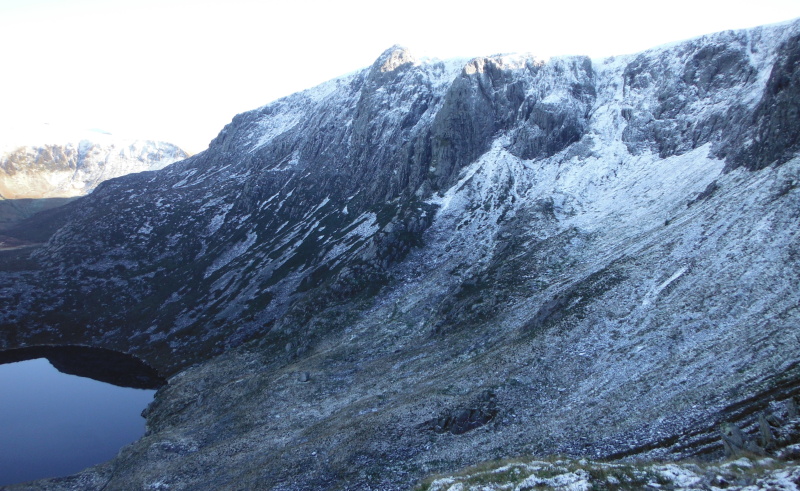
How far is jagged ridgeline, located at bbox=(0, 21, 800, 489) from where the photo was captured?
126 feet

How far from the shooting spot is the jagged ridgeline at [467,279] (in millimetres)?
38344

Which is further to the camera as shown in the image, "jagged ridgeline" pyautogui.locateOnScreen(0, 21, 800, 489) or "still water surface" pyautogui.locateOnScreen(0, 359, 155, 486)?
"still water surface" pyautogui.locateOnScreen(0, 359, 155, 486)

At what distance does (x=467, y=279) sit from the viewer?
7369cm

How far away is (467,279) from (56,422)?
73.8 metres

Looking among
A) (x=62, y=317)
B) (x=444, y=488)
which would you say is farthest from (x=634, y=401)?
(x=62, y=317)

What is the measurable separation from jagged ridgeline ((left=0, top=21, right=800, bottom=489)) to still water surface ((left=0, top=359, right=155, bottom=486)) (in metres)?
7.88

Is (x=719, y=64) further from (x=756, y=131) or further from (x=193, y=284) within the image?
(x=193, y=284)

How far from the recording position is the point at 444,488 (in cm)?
2231

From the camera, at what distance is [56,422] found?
245 feet

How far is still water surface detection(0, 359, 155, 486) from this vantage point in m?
61.5

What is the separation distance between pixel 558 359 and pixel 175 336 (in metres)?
87.2

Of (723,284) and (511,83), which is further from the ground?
(511,83)

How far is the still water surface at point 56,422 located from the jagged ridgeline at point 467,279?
7880mm

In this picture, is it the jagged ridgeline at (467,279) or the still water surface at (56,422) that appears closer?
the jagged ridgeline at (467,279)
